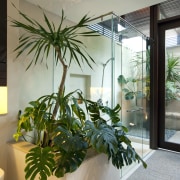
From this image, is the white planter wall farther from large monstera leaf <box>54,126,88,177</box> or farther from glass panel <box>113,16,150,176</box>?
glass panel <box>113,16,150,176</box>

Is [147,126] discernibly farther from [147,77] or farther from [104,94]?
[104,94]

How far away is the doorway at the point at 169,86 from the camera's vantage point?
335cm

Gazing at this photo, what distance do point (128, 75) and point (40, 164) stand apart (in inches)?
100

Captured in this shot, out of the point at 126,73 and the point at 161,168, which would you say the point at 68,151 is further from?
the point at 126,73

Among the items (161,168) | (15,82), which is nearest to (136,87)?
(161,168)

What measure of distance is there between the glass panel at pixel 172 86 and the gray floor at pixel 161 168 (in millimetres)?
438

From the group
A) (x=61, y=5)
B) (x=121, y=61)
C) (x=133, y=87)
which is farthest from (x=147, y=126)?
(x=61, y=5)

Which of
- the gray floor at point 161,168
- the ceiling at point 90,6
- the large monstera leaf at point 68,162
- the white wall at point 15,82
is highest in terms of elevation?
the ceiling at point 90,6

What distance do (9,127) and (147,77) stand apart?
2.77 metres

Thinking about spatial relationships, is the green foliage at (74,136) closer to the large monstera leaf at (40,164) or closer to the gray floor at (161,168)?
the large monstera leaf at (40,164)

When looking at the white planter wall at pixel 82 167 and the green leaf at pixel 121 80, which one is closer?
the white planter wall at pixel 82 167

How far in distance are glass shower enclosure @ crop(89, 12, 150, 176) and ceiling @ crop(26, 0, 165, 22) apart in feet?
0.83

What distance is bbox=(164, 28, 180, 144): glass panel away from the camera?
3348 mm

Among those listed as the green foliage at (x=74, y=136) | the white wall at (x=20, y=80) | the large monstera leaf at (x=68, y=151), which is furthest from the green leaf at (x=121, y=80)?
the large monstera leaf at (x=68, y=151)
